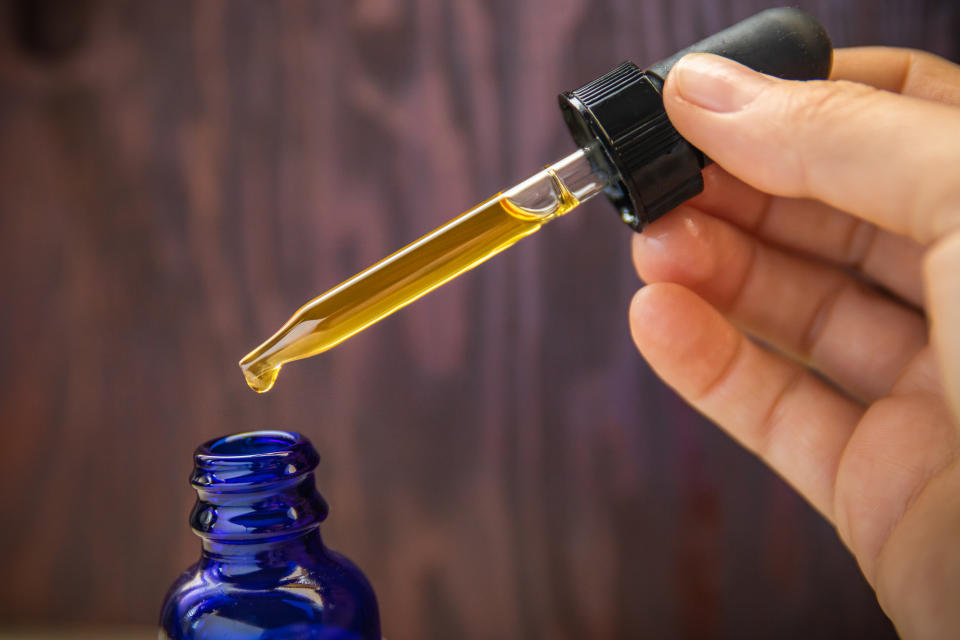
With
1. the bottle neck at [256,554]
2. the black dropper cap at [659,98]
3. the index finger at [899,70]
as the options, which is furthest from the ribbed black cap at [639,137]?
the bottle neck at [256,554]

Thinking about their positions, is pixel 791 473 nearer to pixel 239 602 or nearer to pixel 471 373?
pixel 471 373

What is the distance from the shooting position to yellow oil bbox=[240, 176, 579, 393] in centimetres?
38

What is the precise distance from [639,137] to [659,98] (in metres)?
0.03

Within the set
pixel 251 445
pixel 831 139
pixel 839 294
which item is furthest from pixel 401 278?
pixel 839 294

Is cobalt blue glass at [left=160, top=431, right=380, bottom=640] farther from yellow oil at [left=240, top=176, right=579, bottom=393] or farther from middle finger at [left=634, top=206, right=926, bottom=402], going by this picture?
middle finger at [left=634, top=206, right=926, bottom=402]

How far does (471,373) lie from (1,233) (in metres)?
0.45

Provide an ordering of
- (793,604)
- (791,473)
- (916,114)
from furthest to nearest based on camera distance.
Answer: (793,604) < (791,473) < (916,114)

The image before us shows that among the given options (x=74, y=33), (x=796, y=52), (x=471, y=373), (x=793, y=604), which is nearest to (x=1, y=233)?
(x=74, y=33)

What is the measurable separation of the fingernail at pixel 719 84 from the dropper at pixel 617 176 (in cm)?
2

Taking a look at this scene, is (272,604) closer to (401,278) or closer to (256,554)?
(256,554)

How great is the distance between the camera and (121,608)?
0.67 meters

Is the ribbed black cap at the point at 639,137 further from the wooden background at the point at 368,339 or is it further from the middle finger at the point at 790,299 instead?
the wooden background at the point at 368,339

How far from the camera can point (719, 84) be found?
1.25 feet

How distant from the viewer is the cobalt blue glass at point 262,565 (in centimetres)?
34
